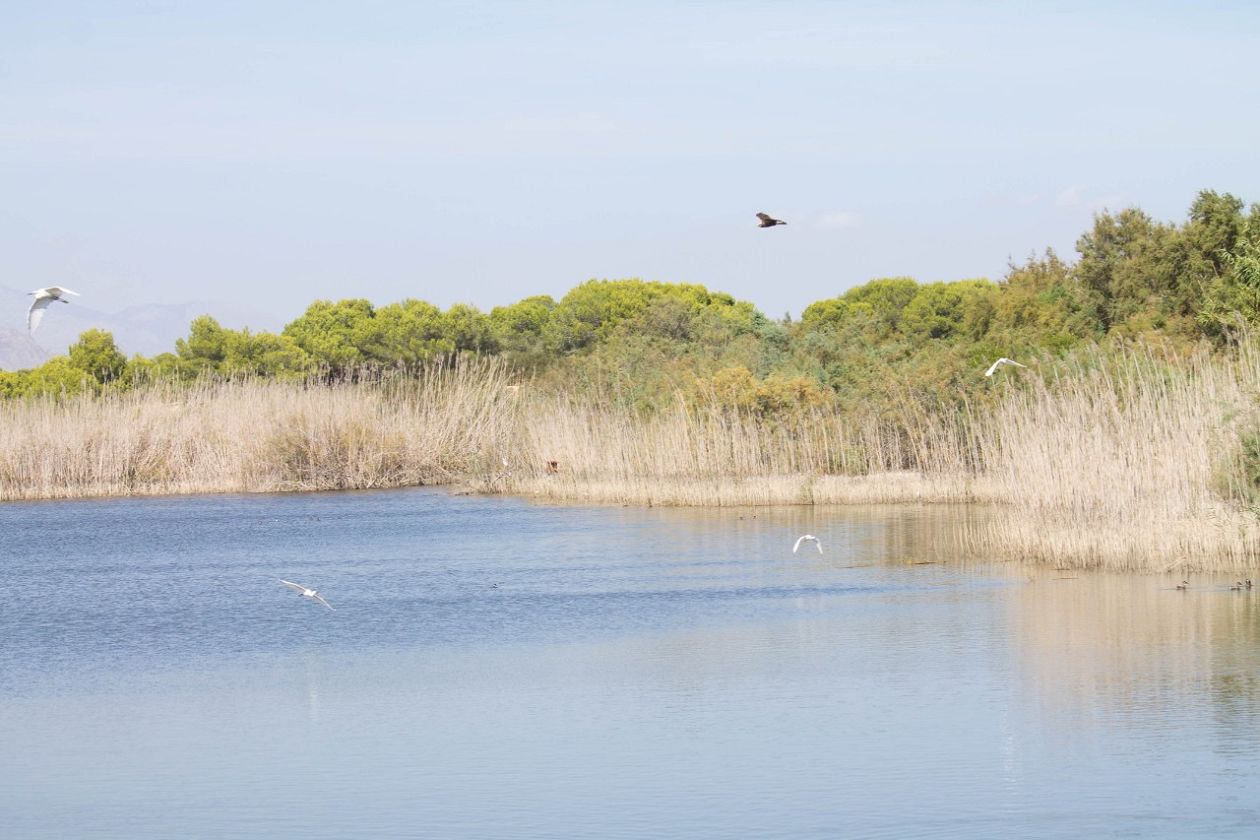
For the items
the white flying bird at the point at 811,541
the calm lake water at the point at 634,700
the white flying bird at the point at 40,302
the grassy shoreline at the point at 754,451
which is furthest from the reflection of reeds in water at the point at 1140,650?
the white flying bird at the point at 40,302

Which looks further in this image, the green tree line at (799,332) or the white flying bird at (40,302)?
the green tree line at (799,332)

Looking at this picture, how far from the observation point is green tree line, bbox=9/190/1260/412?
28062 millimetres

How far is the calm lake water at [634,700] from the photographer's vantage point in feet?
27.0

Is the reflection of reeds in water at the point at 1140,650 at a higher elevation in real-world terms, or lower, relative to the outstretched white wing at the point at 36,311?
lower

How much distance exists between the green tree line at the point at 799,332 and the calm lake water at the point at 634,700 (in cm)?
649

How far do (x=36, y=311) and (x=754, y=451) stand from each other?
1266 centimetres

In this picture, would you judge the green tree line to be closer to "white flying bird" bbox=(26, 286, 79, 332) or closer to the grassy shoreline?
the grassy shoreline

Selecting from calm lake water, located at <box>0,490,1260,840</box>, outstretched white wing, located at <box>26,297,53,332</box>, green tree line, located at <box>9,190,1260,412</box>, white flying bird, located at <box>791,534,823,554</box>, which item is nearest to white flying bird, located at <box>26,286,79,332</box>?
outstretched white wing, located at <box>26,297,53,332</box>

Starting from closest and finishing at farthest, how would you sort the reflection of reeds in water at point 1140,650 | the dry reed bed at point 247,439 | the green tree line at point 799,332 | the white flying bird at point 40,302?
the reflection of reeds in water at point 1140,650 < the white flying bird at point 40,302 < the green tree line at point 799,332 < the dry reed bed at point 247,439

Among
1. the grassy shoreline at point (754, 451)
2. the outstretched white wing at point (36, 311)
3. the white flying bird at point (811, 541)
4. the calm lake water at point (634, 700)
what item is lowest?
the calm lake water at point (634, 700)

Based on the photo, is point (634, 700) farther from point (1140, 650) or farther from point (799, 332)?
point (799, 332)

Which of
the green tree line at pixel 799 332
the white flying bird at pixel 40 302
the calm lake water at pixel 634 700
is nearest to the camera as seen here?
the calm lake water at pixel 634 700

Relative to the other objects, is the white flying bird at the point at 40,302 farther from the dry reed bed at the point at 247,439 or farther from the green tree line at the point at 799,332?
the dry reed bed at the point at 247,439

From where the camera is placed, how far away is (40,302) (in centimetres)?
1581
